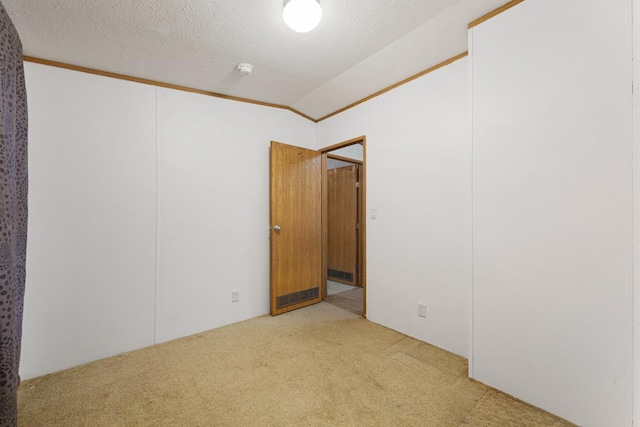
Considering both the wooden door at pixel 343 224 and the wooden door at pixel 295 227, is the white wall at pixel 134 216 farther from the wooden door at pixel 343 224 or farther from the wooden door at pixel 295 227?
the wooden door at pixel 343 224

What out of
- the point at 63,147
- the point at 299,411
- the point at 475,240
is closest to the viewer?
the point at 299,411

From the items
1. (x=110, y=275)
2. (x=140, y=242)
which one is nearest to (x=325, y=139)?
(x=140, y=242)

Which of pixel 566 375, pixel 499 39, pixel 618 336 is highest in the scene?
pixel 499 39

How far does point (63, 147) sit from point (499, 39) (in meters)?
3.16

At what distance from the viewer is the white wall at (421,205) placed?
2203 millimetres

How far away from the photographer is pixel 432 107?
2387mm

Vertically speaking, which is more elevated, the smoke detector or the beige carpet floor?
the smoke detector

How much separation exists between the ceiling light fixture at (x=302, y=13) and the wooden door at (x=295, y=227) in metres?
1.55

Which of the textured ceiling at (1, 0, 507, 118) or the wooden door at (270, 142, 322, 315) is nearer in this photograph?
the textured ceiling at (1, 0, 507, 118)

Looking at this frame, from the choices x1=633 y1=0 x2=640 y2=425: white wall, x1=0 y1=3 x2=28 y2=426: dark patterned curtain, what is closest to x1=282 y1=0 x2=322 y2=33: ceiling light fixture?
x1=0 y1=3 x2=28 y2=426: dark patterned curtain

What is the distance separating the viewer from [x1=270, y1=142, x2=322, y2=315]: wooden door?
3102mm

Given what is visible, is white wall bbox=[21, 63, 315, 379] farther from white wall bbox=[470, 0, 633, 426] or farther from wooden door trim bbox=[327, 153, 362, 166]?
white wall bbox=[470, 0, 633, 426]

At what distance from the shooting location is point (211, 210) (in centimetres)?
280

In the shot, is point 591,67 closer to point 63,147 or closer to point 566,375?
point 566,375
